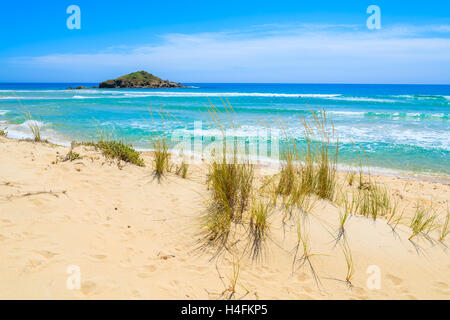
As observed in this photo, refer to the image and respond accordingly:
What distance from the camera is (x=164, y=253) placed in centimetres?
298

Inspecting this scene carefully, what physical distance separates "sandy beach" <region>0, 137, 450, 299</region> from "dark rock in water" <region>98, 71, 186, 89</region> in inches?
2300

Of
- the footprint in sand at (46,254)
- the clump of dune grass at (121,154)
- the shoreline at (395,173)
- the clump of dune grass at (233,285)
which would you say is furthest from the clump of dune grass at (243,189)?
the shoreline at (395,173)

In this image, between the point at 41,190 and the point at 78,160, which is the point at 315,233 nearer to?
the point at 41,190

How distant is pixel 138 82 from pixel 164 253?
2409 inches

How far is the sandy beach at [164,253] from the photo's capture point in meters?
2.44

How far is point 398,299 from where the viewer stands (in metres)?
2.52

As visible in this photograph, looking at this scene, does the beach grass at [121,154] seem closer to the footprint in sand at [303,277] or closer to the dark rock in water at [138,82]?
the footprint in sand at [303,277]

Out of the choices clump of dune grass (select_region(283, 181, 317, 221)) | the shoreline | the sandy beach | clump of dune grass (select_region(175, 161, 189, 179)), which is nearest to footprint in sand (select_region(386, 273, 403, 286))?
the sandy beach

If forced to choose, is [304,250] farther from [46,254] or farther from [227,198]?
[46,254]

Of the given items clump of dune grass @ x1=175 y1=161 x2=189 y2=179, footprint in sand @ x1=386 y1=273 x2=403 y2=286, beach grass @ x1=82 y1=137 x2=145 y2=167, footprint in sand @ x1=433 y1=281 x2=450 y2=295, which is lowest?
footprint in sand @ x1=433 y1=281 x2=450 y2=295

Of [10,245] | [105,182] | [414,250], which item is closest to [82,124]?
[105,182]

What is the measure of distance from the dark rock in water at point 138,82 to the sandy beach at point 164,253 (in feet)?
192

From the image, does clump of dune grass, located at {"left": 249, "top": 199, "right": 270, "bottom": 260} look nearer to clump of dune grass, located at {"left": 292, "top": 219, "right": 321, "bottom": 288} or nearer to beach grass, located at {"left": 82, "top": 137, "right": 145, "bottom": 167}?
clump of dune grass, located at {"left": 292, "top": 219, "right": 321, "bottom": 288}

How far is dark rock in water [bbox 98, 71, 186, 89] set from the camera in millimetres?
57781
